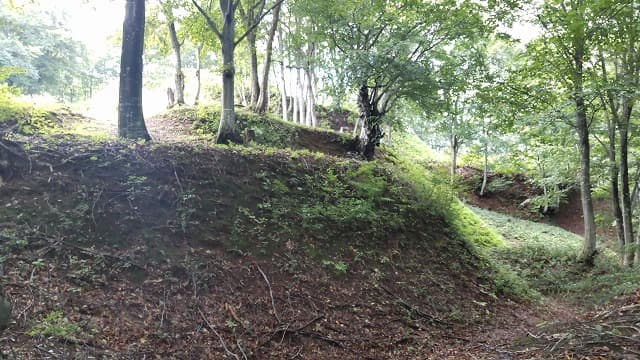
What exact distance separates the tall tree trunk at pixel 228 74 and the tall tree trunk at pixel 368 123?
5347 mm

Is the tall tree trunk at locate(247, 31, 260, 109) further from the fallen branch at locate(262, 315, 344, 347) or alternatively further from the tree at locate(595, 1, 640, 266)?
the fallen branch at locate(262, 315, 344, 347)

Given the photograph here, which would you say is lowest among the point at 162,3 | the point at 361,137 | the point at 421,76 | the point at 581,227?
the point at 581,227

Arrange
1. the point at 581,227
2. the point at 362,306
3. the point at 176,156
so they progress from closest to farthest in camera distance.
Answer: the point at 362,306
the point at 176,156
the point at 581,227

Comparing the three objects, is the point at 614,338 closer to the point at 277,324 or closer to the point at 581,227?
the point at 277,324

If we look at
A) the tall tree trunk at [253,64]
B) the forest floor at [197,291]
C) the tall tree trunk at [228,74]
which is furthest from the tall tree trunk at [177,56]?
the forest floor at [197,291]

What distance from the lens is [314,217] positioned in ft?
27.1

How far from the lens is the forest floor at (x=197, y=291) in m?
4.40

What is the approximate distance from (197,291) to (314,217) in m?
3.29

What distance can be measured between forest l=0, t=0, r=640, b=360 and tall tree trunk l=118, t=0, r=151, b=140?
38mm

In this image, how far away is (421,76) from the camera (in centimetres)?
1194

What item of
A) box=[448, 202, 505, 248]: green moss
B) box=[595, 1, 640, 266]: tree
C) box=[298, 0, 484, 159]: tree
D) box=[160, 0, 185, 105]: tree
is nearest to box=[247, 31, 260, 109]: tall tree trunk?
box=[298, 0, 484, 159]: tree

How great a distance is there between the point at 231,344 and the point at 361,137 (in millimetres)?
11363

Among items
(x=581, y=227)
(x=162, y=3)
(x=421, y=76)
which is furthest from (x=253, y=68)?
(x=581, y=227)

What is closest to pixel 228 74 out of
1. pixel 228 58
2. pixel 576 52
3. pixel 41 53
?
pixel 228 58
